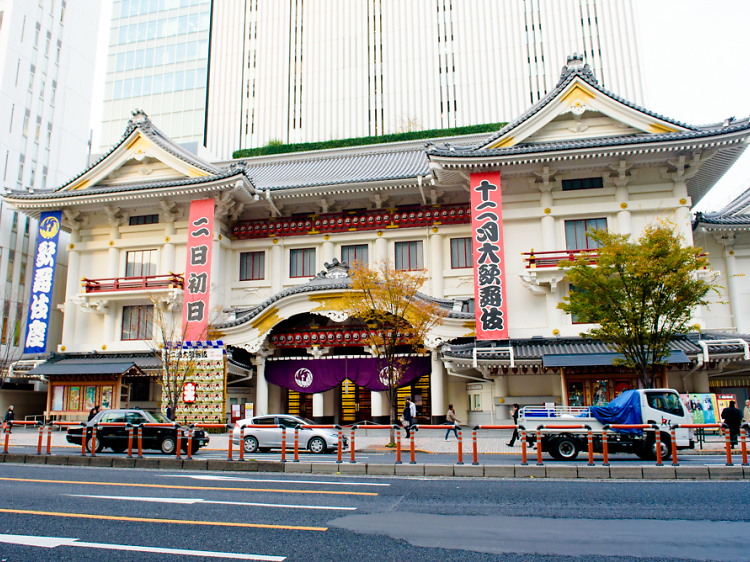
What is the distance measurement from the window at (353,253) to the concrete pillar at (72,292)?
1433 cm

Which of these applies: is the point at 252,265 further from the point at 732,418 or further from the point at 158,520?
the point at 158,520

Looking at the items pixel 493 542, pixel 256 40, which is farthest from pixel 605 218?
pixel 256 40

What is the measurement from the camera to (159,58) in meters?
70.4

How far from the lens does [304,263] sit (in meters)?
30.5

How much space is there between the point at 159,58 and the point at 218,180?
51829 mm

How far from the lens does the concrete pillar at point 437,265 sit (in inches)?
1108

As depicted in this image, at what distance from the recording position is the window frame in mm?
30328

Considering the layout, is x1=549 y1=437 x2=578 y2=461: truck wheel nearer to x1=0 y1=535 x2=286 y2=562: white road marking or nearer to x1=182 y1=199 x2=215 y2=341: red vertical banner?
x1=0 y1=535 x2=286 y2=562: white road marking

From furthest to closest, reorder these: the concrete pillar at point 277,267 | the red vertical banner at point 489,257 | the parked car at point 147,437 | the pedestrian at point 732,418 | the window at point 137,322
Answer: the concrete pillar at point 277,267, the window at point 137,322, the red vertical banner at point 489,257, the parked car at point 147,437, the pedestrian at point 732,418

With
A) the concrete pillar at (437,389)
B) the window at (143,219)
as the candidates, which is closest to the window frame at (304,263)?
the window at (143,219)

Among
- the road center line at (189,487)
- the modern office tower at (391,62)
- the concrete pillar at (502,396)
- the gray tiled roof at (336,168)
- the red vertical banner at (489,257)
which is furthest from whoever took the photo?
the modern office tower at (391,62)

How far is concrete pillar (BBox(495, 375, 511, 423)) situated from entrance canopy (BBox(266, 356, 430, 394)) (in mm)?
3452

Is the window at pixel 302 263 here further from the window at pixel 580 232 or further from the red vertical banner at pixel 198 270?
Result: the window at pixel 580 232

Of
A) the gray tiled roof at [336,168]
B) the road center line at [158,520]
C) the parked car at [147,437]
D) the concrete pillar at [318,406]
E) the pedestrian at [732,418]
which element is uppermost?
the gray tiled roof at [336,168]
